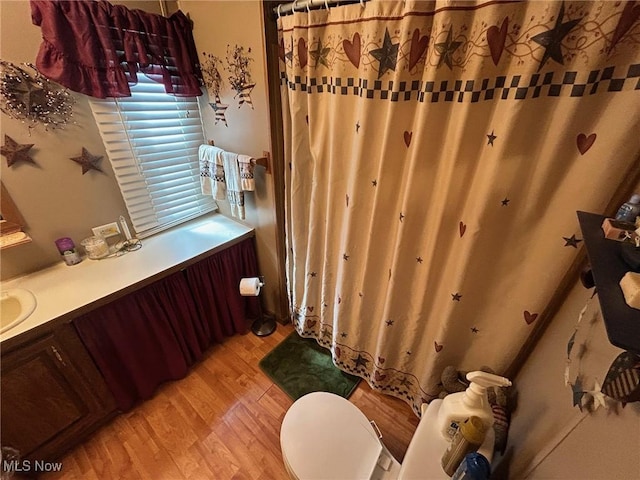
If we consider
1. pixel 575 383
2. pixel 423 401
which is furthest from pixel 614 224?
pixel 423 401

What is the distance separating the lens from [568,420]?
57 cm

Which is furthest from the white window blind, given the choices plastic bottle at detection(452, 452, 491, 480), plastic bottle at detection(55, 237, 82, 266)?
plastic bottle at detection(452, 452, 491, 480)

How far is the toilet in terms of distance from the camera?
0.78m

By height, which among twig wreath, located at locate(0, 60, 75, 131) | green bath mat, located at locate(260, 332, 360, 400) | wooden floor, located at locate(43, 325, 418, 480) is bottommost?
wooden floor, located at locate(43, 325, 418, 480)

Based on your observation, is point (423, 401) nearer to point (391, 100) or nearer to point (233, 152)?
point (391, 100)

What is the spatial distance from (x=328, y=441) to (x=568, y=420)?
0.76 metres

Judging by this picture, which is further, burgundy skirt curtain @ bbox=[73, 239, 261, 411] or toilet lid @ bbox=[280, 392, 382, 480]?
burgundy skirt curtain @ bbox=[73, 239, 261, 411]

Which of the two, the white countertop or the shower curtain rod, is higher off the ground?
the shower curtain rod

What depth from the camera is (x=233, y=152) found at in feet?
5.02

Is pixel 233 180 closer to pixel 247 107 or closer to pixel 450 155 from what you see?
pixel 247 107

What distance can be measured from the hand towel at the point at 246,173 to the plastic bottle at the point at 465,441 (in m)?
1.36

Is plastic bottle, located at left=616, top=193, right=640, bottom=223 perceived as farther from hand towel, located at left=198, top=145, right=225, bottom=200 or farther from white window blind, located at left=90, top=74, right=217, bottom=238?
white window blind, located at left=90, top=74, right=217, bottom=238

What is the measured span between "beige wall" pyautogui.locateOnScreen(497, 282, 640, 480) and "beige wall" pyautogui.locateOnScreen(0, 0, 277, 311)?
52.8 inches

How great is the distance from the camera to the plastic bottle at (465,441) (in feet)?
2.28
